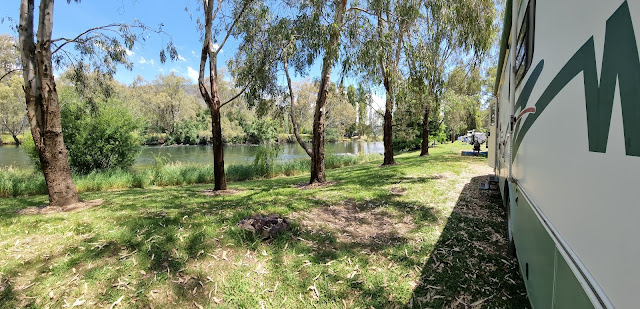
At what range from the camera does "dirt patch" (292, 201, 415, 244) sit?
4.21m

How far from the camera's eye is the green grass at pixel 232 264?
2.86 meters

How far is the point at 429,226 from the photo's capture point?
4656mm

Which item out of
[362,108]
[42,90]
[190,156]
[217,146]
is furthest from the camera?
[190,156]

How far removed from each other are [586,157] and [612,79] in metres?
0.31

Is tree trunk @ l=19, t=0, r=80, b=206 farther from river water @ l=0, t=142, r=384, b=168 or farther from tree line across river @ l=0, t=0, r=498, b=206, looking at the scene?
river water @ l=0, t=142, r=384, b=168

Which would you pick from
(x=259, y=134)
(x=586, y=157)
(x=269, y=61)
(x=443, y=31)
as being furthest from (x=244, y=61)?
(x=259, y=134)

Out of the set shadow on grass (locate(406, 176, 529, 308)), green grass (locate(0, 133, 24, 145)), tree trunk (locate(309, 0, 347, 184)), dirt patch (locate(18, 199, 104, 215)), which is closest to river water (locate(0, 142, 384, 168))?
dirt patch (locate(18, 199, 104, 215))

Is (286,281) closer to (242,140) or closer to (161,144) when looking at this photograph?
(242,140)

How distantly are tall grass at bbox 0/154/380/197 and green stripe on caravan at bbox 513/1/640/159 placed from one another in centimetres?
1269

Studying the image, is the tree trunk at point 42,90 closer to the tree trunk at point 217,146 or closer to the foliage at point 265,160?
the tree trunk at point 217,146

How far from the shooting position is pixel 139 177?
1152 centimetres

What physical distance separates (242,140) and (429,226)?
162 feet

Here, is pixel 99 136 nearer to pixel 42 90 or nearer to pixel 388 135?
pixel 42 90

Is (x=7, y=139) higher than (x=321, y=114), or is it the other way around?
(x=321, y=114)
